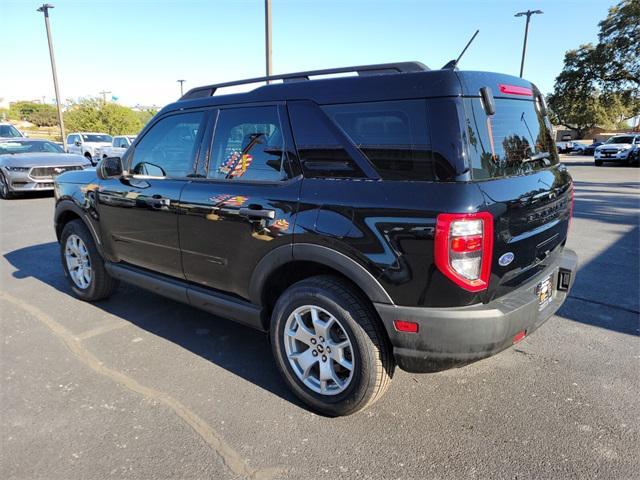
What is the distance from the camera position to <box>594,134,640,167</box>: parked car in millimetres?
25641

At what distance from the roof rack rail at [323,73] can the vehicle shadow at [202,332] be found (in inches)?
76.1

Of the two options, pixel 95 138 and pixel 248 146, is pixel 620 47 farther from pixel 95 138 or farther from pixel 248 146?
pixel 248 146

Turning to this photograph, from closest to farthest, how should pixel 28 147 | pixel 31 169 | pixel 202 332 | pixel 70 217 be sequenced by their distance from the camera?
1. pixel 202 332
2. pixel 70 217
3. pixel 31 169
4. pixel 28 147

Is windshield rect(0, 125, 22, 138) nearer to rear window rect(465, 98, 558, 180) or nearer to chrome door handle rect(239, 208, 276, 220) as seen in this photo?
chrome door handle rect(239, 208, 276, 220)

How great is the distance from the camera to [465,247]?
2146mm

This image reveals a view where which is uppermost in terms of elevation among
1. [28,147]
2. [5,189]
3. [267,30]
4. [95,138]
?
[267,30]

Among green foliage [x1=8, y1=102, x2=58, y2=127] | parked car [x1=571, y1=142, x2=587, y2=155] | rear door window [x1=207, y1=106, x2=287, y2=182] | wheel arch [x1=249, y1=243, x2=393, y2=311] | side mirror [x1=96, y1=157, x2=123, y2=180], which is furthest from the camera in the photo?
green foliage [x1=8, y1=102, x2=58, y2=127]

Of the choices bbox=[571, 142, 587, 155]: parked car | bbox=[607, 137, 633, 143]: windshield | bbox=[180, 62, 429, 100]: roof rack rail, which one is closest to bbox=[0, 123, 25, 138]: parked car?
bbox=[180, 62, 429, 100]: roof rack rail

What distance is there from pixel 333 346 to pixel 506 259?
1.06 metres

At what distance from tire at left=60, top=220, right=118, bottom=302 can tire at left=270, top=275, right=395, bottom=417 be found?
7.77 ft

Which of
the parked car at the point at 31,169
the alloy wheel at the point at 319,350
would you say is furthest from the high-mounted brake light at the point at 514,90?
the parked car at the point at 31,169

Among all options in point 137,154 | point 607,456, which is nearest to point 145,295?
point 137,154

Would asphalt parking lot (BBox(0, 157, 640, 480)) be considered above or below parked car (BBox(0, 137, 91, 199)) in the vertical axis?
below

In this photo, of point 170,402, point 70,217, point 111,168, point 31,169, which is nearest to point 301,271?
point 170,402
